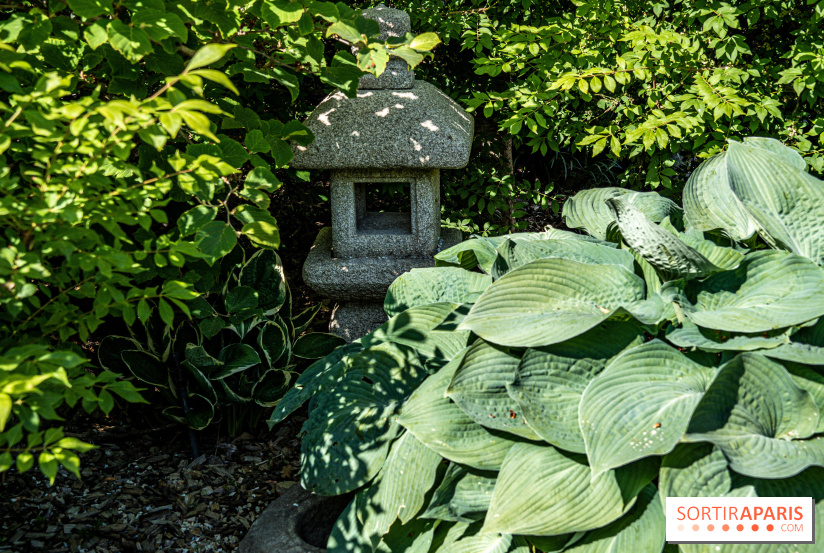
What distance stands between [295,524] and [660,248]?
1203 mm

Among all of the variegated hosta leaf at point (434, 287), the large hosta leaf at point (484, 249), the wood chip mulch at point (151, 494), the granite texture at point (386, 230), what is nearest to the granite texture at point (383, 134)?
the granite texture at point (386, 230)

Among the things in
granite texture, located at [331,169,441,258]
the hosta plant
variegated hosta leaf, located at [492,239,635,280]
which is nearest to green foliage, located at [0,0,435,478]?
the hosta plant

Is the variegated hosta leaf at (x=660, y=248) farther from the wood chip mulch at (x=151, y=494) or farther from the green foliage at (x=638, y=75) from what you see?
the wood chip mulch at (x=151, y=494)

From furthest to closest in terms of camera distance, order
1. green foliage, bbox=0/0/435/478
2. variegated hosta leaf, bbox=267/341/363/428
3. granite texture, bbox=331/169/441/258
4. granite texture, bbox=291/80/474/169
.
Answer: granite texture, bbox=331/169/441/258 → granite texture, bbox=291/80/474/169 → variegated hosta leaf, bbox=267/341/363/428 → green foliage, bbox=0/0/435/478

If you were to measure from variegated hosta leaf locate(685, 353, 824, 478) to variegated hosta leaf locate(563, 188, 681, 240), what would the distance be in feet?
2.36

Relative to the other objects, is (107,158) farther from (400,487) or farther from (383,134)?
(383,134)

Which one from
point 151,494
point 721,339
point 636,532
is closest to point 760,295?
point 721,339

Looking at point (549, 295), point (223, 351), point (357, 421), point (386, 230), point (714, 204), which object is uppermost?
point (714, 204)

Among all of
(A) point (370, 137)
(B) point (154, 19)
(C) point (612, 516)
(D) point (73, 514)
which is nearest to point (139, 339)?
(D) point (73, 514)

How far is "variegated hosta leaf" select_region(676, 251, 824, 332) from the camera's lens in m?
1.41

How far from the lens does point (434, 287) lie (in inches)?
77.3

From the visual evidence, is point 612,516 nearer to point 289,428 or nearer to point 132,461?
point 289,428

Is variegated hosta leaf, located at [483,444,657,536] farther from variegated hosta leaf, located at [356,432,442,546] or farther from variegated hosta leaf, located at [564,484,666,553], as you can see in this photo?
variegated hosta leaf, located at [356,432,442,546]

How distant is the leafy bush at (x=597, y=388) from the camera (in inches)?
53.4
